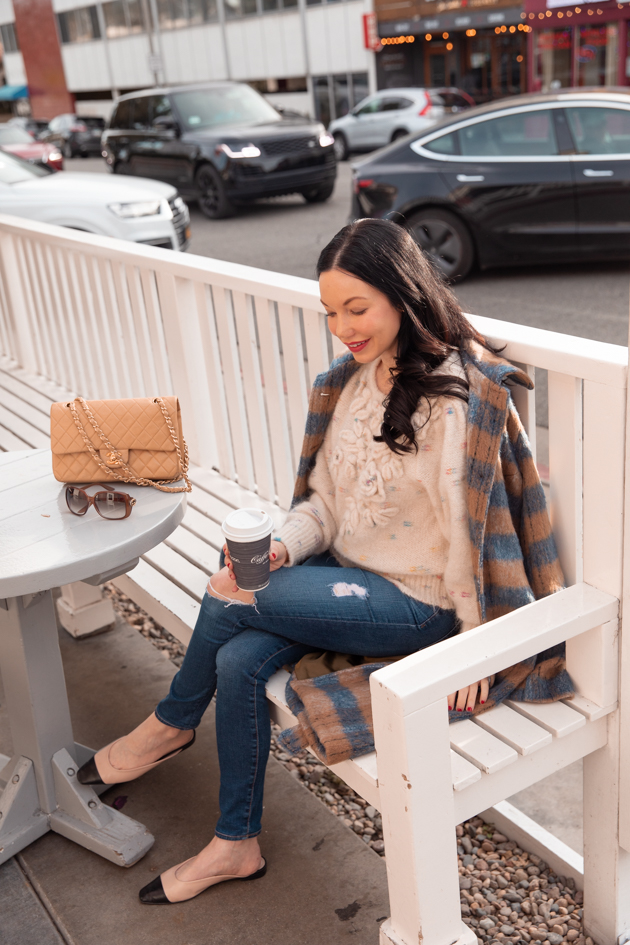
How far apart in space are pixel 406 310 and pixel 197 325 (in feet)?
5.53

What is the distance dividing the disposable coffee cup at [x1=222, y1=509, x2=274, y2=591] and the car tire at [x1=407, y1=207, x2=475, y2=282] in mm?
6640

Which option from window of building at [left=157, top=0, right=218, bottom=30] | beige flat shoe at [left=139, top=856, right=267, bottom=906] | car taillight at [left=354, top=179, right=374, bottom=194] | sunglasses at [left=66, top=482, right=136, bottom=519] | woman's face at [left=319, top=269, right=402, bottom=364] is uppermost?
window of building at [left=157, top=0, right=218, bottom=30]

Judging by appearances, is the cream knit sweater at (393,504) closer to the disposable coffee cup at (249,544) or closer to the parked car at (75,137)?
the disposable coffee cup at (249,544)

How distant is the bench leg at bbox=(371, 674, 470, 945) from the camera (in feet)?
5.53

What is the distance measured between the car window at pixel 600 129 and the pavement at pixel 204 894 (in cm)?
645

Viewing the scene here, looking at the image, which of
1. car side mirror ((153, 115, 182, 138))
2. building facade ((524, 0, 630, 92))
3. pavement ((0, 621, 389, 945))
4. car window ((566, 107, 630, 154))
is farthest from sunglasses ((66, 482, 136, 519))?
building facade ((524, 0, 630, 92))

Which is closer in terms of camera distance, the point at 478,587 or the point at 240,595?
the point at 478,587

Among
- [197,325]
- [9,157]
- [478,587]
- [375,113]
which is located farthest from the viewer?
[375,113]

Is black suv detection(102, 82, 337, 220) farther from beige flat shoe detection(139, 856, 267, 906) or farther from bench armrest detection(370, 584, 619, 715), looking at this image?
bench armrest detection(370, 584, 619, 715)

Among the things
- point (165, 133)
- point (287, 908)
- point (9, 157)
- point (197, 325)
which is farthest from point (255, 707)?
point (165, 133)

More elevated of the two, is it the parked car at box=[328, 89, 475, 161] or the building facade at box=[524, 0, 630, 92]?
the building facade at box=[524, 0, 630, 92]

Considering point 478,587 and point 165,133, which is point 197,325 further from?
point 165,133

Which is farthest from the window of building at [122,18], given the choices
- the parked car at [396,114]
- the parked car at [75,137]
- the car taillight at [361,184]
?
the car taillight at [361,184]

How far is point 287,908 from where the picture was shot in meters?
2.29
